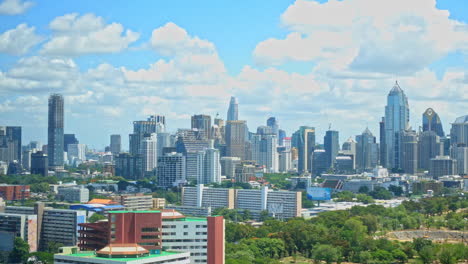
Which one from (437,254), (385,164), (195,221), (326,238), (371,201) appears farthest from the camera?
(385,164)

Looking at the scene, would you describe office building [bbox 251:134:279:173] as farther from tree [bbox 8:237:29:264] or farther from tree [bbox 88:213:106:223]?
tree [bbox 8:237:29:264]

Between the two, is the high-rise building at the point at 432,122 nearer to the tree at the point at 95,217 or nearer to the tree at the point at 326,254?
the tree at the point at 95,217

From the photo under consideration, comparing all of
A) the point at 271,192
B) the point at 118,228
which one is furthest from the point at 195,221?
the point at 271,192

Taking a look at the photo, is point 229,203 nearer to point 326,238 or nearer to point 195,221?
point 326,238

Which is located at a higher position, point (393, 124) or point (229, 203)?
point (393, 124)

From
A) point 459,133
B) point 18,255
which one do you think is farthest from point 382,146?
point 18,255

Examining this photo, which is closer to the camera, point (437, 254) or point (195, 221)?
point (195, 221)

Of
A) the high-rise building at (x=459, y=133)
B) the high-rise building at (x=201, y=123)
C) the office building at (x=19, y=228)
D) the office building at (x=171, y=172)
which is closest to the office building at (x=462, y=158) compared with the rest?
the high-rise building at (x=459, y=133)

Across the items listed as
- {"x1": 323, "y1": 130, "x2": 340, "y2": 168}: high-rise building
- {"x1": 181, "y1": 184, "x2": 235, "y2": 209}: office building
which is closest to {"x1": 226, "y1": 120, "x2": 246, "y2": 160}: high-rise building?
{"x1": 323, "y1": 130, "x2": 340, "y2": 168}: high-rise building
